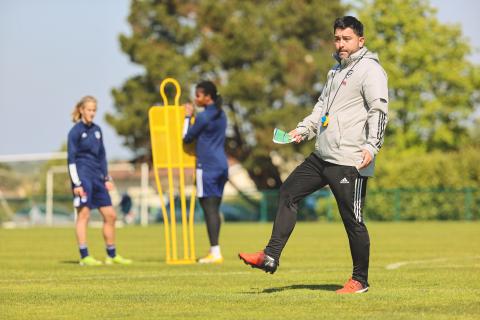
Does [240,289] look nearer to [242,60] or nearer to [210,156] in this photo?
[210,156]

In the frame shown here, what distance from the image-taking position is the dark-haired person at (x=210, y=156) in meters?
14.2

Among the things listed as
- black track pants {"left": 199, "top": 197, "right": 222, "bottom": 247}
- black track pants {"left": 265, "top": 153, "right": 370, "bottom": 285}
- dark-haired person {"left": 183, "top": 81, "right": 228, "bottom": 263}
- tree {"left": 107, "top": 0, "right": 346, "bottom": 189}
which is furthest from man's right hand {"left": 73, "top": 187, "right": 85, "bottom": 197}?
tree {"left": 107, "top": 0, "right": 346, "bottom": 189}

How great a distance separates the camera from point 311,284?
10.2 metres

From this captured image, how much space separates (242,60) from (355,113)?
49.2m

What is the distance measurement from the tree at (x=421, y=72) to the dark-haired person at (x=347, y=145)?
53.4 metres

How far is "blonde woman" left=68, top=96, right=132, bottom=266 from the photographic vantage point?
13.8 meters

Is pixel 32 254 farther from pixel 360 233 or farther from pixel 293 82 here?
pixel 293 82

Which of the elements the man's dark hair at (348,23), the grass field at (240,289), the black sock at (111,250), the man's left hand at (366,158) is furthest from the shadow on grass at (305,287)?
the black sock at (111,250)

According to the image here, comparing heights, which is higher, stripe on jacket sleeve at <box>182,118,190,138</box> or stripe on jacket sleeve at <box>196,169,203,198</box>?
stripe on jacket sleeve at <box>182,118,190,138</box>

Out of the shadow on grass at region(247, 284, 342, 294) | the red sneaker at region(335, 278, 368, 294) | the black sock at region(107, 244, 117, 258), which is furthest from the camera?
the black sock at region(107, 244, 117, 258)

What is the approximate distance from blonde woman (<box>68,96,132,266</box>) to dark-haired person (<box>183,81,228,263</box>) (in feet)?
3.73

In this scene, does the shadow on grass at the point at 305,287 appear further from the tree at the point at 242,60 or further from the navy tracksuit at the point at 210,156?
the tree at the point at 242,60

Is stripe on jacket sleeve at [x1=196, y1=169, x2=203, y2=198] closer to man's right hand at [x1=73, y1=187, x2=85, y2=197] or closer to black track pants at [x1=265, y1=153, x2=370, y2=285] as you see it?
man's right hand at [x1=73, y1=187, x2=85, y2=197]

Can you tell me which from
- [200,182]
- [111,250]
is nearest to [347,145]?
[200,182]
